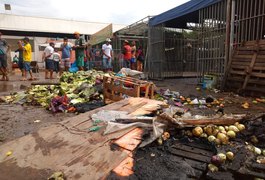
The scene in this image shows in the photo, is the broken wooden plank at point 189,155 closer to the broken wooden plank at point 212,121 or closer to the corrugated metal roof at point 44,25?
the broken wooden plank at point 212,121

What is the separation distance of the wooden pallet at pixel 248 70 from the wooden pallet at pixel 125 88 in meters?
3.22

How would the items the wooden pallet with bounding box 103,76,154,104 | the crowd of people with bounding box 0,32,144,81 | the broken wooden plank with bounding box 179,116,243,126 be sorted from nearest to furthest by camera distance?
the broken wooden plank with bounding box 179,116,243,126
the wooden pallet with bounding box 103,76,154,104
the crowd of people with bounding box 0,32,144,81

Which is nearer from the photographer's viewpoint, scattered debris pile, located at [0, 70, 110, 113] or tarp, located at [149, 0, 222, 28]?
scattered debris pile, located at [0, 70, 110, 113]

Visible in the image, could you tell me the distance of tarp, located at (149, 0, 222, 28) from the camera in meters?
8.39

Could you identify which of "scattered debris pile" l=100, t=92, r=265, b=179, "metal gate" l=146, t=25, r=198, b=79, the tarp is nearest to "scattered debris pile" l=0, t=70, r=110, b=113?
"scattered debris pile" l=100, t=92, r=265, b=179

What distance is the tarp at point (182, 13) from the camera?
27.5ft

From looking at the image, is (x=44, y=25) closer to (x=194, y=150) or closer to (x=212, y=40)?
(x=212, y=40)

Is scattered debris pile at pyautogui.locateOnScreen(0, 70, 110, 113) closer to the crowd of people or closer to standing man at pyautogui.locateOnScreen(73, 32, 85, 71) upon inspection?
the crowd of people

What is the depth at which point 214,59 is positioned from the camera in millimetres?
8461

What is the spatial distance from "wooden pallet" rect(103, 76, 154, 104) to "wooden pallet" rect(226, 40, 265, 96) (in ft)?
10.6

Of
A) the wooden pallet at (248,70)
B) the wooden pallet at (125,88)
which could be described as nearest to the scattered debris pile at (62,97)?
the wooden pallet at (125,88)

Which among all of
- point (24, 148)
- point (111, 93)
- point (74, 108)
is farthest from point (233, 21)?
point (24, 148)

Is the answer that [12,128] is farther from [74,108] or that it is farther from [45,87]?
[45,87]

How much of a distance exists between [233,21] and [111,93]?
4983 millimetres
